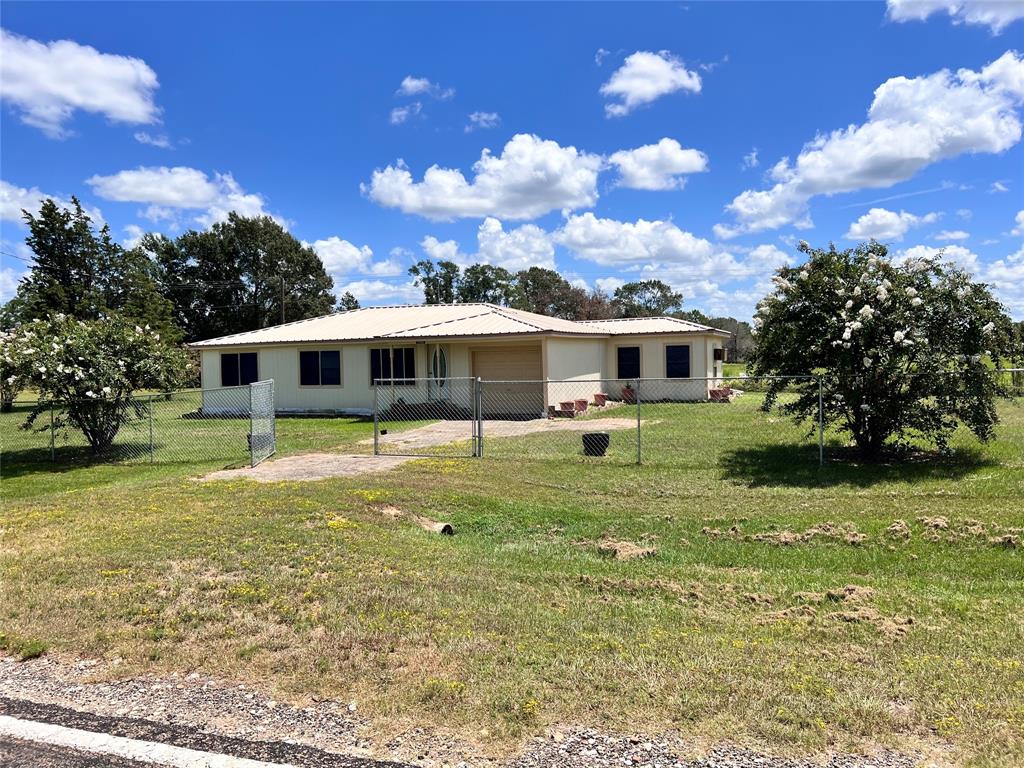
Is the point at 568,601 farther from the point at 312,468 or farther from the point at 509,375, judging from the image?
the point at 509,375

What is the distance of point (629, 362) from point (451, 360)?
7.07 metres

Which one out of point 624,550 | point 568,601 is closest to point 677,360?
point 624,550

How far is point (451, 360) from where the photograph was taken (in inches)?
843

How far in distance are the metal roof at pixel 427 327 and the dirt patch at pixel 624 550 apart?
12.9 meters

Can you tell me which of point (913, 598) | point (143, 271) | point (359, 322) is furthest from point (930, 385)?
point (143, 271)

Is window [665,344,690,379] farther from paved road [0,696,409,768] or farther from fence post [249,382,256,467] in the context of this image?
paved road [0,696,409,768]

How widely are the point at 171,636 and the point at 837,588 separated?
4.85 metres

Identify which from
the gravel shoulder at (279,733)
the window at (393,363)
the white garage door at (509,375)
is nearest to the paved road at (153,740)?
the gravel shoulder at (279,733)

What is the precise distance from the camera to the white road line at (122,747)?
3049mm

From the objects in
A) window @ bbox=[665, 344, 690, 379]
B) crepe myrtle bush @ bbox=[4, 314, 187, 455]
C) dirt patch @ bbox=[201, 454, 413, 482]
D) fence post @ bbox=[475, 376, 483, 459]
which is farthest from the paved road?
window @ bbox=[665, 344, 690, 379]

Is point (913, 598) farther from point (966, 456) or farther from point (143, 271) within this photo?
point (143, 271)

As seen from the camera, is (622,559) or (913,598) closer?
(913,598)

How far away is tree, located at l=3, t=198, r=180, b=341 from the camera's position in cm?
4031

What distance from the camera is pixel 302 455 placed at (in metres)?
13.2
